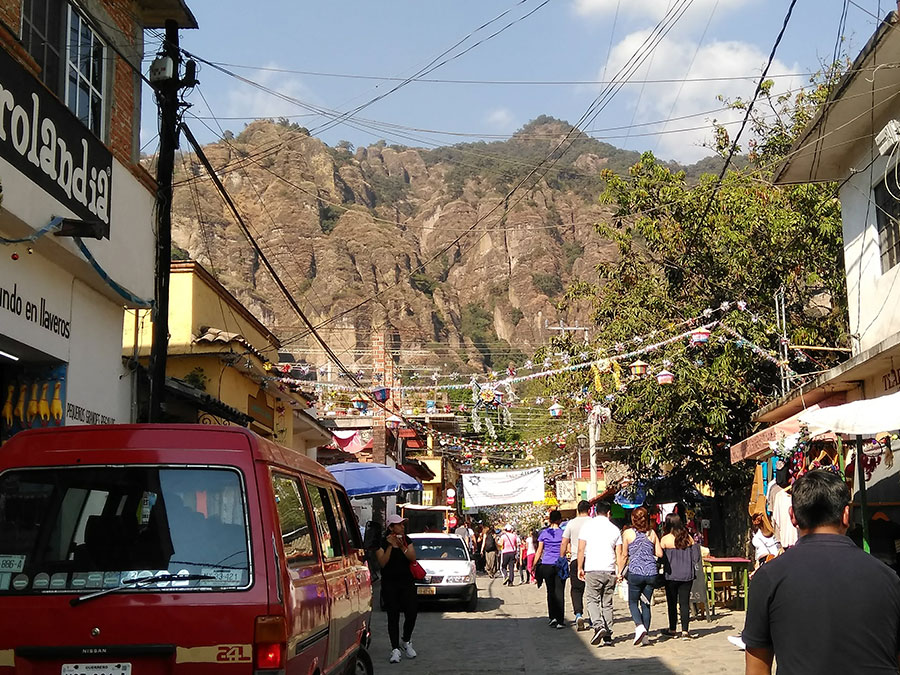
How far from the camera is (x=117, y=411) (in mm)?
12914

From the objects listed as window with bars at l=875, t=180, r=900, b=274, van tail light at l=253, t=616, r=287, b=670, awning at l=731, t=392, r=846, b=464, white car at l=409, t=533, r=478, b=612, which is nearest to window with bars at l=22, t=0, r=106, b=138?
van tail light at l=253, t=616, r=287, b=670

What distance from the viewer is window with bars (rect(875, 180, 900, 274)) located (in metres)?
13.5

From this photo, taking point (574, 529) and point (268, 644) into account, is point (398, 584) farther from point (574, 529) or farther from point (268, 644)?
point (268, 644)

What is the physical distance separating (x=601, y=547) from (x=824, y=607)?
9.41m

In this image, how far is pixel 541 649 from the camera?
12438mm

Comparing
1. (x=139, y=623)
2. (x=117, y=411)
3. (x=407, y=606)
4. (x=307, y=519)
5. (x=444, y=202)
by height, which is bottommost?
(x=407, y=606)

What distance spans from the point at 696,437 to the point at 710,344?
9.75 feet

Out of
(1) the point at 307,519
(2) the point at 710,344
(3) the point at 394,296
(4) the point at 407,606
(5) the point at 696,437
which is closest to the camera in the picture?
(1) the point at 307,519

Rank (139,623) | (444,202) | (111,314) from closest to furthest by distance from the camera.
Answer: (139,623)
(111,314)
(444,202)

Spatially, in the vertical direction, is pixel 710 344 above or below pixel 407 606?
above

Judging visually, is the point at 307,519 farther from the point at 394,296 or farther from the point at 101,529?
the point at 394,296

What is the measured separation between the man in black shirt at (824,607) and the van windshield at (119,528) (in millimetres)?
2377

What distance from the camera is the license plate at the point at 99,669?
4496 mm

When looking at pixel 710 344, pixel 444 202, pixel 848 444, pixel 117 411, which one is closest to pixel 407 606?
pixel 117 411
